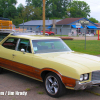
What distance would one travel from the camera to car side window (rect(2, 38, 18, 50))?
20.0 feet

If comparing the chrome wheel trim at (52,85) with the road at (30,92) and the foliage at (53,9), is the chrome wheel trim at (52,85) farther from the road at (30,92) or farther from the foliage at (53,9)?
the foliage at (53,9)

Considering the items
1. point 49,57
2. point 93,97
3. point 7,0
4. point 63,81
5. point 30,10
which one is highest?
point 7,0

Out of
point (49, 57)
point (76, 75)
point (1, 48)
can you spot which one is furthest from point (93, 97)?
point (1, 48)

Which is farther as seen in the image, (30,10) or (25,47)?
(30,10)

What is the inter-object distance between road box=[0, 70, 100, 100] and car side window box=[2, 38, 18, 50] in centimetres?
117

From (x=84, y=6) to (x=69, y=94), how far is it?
98941mm

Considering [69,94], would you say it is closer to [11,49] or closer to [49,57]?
[49,57]

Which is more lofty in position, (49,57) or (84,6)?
(84,6)

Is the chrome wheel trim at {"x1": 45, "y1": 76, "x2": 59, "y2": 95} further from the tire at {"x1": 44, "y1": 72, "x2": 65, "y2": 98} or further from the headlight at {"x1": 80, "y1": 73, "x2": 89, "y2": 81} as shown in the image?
the headlight at {"x1": 80, "y1": 73, "x2": 89, "y2": 81}

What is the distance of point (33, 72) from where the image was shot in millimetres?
4977

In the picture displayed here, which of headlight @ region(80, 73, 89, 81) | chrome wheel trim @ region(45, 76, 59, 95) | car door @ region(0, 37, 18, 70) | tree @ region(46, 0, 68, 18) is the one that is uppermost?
tree @ region(46, 0, 68, 18)

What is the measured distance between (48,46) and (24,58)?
0.90m

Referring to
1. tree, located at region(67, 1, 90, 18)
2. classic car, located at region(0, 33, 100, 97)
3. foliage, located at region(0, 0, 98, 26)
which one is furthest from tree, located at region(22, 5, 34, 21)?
classic car, located at region(0, 33, 100, 97)

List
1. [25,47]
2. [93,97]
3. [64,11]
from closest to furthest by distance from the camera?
[93,97], [25,47], [64,11]
